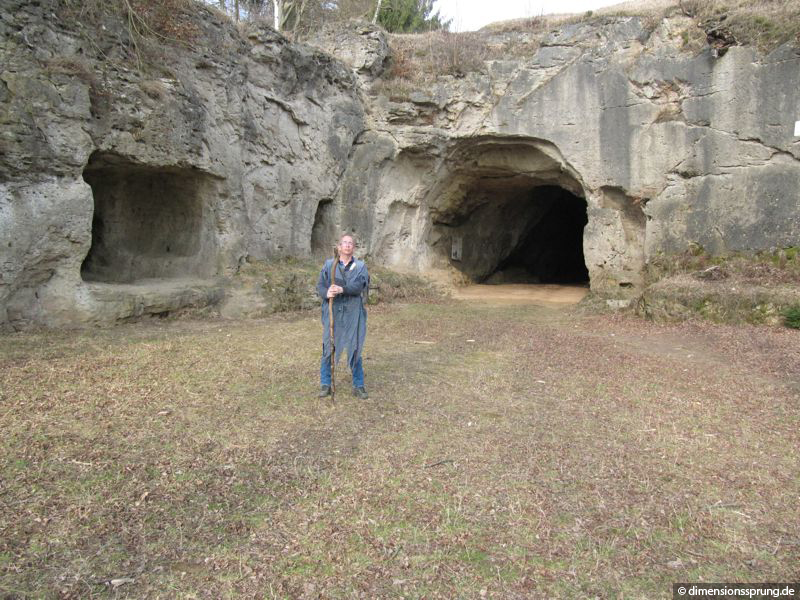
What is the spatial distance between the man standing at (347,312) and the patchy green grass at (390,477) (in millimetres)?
306

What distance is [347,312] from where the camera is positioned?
19.1ft

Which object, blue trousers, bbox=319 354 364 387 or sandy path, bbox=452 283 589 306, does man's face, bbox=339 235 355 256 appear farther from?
sandy path, bbox=452 283 589 306

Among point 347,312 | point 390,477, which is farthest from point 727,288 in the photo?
point 390,477

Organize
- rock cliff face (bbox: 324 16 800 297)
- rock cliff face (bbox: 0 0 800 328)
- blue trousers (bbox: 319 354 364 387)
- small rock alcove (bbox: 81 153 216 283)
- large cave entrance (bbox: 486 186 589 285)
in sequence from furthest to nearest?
large cave entrance (bbox: 486 186 589 285) < small rock alcove (bbox: 81 153 216 283) < rock cliff face (bbox: 324 16 800 297) < rock cliff face (bbox: 0 0 800 328) < blue trousers (bbox: 319 354 364 387)

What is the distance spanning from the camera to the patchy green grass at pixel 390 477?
2824mm

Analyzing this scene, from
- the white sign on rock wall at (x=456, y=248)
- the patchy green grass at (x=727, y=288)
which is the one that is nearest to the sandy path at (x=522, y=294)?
the white sign on rock wall at (x=456, y=248)

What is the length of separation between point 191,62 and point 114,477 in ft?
32.2

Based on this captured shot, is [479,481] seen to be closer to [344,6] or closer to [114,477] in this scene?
[114,477]

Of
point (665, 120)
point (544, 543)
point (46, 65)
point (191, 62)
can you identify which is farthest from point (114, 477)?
point (665, 120)

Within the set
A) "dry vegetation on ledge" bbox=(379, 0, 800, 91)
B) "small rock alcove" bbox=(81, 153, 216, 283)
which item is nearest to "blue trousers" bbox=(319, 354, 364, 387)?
"small rock alcove" bbox=(81, 153, 216, 283)

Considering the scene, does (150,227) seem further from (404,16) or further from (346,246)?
(404,16)

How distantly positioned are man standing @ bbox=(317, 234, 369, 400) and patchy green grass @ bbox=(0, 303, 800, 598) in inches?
12.1

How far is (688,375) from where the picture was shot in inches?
272

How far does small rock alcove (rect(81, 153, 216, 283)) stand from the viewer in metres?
11.7
